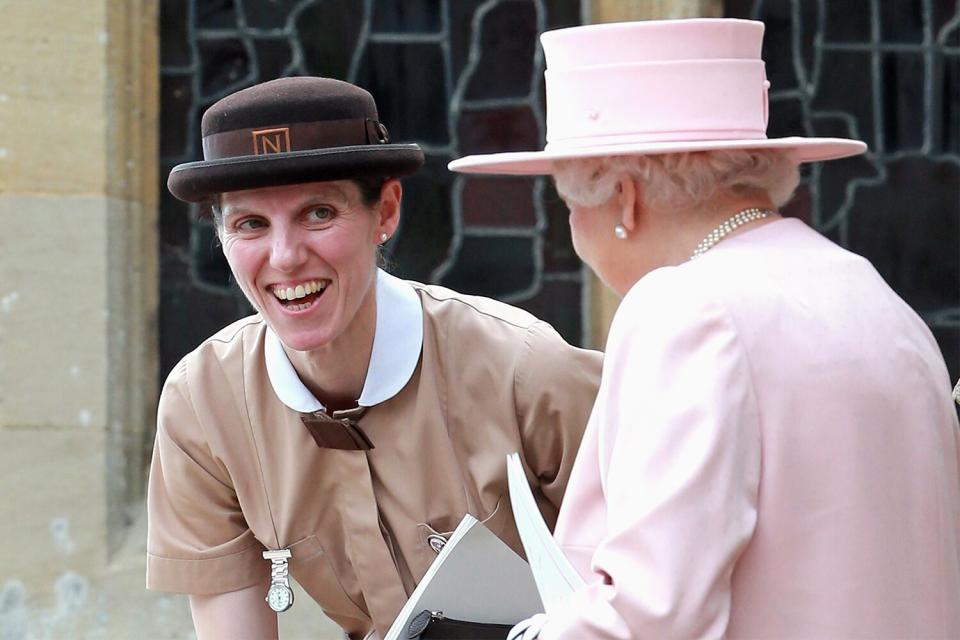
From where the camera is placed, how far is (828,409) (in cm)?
211

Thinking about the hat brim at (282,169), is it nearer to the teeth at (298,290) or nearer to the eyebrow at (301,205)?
the eyebrow at (301,205)

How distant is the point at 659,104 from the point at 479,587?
797mm

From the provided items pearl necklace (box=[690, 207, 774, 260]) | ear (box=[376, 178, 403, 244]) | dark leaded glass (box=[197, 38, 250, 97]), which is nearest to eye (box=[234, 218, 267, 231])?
ear (box=[376, 178, 403, 244])

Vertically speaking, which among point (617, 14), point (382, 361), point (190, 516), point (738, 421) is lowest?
point (190, 516)

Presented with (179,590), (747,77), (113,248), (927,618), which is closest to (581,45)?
(747,77)

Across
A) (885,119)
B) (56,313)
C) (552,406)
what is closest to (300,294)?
(552,406)

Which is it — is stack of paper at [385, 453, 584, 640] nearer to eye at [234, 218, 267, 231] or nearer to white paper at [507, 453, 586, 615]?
white paper at [507, 453, 586, 615]

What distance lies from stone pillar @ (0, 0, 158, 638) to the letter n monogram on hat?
2.46 m

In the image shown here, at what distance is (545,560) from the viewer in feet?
7.47

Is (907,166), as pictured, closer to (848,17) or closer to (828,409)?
(848,17)

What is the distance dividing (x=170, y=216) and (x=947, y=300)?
251cm

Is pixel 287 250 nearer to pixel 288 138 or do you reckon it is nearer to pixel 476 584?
pixel 288 138

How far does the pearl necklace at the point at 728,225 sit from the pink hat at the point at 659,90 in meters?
0.09

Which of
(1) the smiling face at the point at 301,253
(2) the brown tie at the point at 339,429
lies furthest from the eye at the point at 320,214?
(2) the brown tie at the point at 339,429
